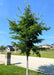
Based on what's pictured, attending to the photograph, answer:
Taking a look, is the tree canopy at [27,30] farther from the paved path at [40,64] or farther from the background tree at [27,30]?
the paved path at [40,64]

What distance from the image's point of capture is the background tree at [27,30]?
5.26 meters

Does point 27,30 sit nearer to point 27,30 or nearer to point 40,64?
point 27,30

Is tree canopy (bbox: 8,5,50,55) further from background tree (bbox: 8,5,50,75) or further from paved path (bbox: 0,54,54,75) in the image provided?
paved path (bbox: 0,54,54,75)

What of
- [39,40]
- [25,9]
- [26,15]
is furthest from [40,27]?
[25,9]

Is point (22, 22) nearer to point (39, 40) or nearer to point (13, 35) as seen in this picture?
point (13, 35)

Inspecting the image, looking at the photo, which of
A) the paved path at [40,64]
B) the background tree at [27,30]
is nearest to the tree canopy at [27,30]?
the background tree at [27,30]

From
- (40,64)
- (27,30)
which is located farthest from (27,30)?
(40,64)

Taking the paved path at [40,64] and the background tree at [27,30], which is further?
the paved path at [40,64]

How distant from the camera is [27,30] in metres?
5.36

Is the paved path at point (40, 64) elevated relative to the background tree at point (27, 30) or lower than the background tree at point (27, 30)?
lower

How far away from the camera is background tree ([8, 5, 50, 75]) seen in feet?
17.3

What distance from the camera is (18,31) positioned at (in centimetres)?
569

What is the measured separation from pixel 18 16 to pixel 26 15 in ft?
1.80

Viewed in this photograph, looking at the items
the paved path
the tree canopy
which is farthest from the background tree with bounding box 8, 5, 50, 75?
the paved path
